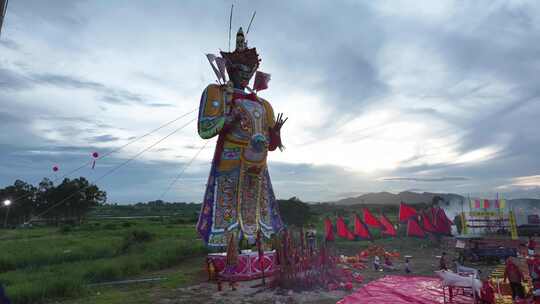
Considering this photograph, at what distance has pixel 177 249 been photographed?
18.1 meters

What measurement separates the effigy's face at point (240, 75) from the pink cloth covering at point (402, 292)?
8.80 metres

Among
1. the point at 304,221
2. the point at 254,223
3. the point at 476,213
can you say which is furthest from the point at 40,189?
the point at 476,213

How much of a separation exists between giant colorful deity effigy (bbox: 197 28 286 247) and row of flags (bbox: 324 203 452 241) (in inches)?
301

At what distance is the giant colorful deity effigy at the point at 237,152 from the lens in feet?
40.2

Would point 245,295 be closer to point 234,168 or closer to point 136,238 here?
point 234,168

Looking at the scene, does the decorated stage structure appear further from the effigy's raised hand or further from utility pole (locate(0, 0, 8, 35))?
utility pole (locate(0, 0, 8, 35))

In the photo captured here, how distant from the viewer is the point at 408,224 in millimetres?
20031

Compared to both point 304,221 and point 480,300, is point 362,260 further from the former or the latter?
point 304,221

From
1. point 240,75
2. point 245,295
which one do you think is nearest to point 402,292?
point 245,295

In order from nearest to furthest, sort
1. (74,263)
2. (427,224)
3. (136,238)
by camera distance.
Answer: (74,263), (427,224), (136,238)

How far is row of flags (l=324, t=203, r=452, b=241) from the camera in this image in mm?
19998

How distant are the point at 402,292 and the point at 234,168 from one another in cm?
697

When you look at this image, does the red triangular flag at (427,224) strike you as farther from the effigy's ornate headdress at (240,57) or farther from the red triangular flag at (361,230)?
the effigy's ornate headdress at (240,57)

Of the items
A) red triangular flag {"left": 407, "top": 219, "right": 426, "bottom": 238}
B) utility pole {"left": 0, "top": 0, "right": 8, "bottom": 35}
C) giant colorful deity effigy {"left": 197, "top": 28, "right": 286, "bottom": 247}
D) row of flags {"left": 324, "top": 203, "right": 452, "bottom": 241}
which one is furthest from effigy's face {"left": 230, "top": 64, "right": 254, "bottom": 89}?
red triangular flag {"left": 407, "top": 219, "right": 426, "bottom": 238}
